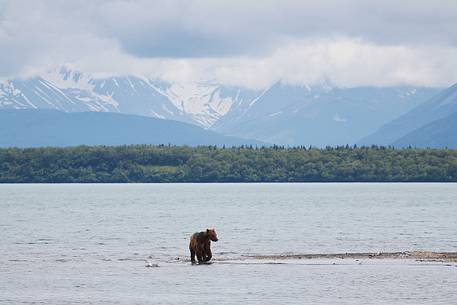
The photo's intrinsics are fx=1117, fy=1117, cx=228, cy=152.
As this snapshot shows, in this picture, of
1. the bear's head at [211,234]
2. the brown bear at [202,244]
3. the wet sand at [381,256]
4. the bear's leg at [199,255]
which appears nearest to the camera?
the bear's head at [211,234]

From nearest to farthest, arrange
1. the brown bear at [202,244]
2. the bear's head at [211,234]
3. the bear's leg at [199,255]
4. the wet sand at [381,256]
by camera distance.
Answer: the bear's head at [211,234] → the brown bear at [202,244] → the bear's leg at [199,255] → the wet sand at [381,256]

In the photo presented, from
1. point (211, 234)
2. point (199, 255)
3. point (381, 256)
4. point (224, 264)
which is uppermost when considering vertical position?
point (211, 234)

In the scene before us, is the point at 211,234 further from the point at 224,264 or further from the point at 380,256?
the point at 380,256

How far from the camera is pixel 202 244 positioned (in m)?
56.0

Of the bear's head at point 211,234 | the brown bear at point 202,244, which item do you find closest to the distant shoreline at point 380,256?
the brown bear at point 202,244

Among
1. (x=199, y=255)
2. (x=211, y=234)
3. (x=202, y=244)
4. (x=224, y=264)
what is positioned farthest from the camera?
(x=224, y=264)

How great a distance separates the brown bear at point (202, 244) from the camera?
54.6m

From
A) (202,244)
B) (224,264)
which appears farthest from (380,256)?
(202,244)

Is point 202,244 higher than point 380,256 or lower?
higher

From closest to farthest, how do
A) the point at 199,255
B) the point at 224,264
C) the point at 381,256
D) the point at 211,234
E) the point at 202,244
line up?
the point at 211,234 → the point at 202,244 → the point at 199,255 → the point at 224,264 → the point at 381,256

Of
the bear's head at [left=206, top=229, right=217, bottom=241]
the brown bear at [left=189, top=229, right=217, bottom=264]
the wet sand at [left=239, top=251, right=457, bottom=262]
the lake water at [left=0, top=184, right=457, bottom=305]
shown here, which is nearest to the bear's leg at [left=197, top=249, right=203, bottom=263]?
the brown bear at [left=189, top=229, right=217, bottom=264]

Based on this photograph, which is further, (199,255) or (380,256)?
(380,256)

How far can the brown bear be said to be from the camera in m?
54.6

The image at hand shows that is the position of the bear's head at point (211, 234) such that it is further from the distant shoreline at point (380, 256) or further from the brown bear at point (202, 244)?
the distant shoreline at point (380, 256)
